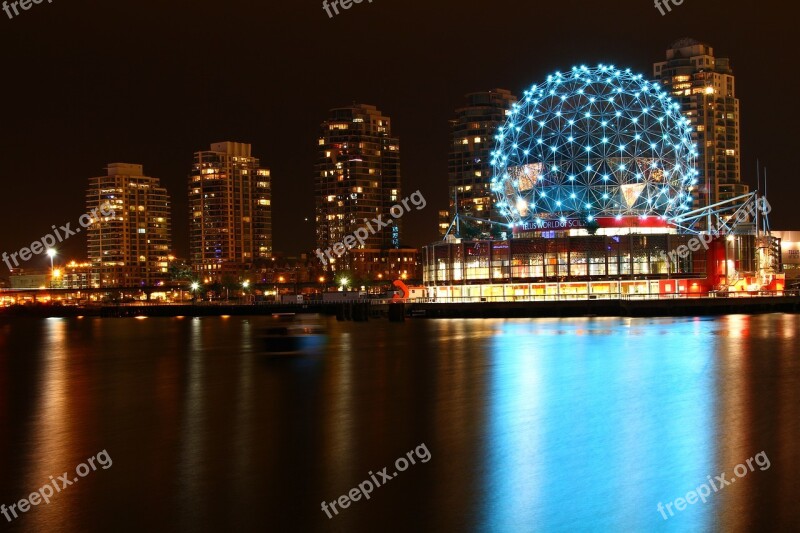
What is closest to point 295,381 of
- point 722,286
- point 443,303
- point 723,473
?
point 723,473

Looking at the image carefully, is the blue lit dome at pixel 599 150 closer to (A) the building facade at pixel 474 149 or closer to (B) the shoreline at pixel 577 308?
(B) the shoreline at pixel 577 308

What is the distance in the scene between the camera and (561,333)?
57.1 meters

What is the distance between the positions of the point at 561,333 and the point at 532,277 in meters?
32.6

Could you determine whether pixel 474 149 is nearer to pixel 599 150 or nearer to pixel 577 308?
pixel 599 150

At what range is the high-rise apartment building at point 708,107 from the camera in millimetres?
177750

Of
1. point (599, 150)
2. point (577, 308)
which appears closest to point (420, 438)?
point (577, 308)

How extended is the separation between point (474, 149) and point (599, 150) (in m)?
103

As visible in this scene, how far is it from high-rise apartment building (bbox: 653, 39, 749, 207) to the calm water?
14255 cm

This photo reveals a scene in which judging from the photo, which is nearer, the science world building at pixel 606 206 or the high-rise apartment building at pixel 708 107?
the science world building at pixel 606 206

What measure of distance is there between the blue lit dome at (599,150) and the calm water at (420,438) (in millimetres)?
42683

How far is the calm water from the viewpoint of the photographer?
607 inches

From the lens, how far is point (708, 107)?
178 m

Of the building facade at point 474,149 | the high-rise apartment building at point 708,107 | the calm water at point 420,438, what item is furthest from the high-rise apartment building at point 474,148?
the calm water at point 420,438

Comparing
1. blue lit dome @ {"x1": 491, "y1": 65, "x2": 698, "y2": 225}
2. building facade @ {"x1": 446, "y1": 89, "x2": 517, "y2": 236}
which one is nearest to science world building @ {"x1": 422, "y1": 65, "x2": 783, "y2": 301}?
blue lit dome @ {"x1": 491, "y1": 65, "x2": 698, "y2": 225}
